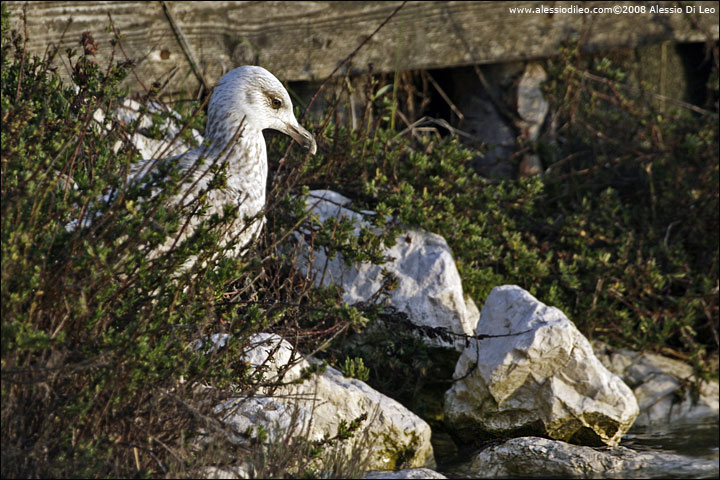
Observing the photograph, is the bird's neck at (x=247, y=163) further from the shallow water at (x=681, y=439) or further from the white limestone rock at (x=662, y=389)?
the white limestone rock at (x=662, y=389)

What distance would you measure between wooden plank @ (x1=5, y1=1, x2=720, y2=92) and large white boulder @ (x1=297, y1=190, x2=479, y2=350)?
5.22ft

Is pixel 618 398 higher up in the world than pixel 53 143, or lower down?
lower down

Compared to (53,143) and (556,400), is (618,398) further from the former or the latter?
(53,143)

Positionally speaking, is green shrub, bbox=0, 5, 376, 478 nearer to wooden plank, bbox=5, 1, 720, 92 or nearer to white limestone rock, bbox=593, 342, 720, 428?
white limestone rock, bbox=593, 342, 720, 428

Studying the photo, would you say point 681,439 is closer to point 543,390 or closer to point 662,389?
point 662,389

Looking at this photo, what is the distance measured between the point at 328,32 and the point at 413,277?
2.27m

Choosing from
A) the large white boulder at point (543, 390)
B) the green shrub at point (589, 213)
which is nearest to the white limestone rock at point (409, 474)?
the large white boulder at point (543, 390)

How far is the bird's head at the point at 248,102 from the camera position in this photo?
174 inches

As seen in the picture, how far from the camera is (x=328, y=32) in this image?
6.54 meters

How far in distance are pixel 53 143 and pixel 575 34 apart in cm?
479

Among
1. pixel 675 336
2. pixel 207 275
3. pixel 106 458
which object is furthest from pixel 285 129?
pixel 675 336

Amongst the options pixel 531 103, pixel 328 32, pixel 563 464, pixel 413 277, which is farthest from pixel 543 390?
pixel 328 32

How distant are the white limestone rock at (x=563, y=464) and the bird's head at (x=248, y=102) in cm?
177

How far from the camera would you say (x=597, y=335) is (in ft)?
18.6
